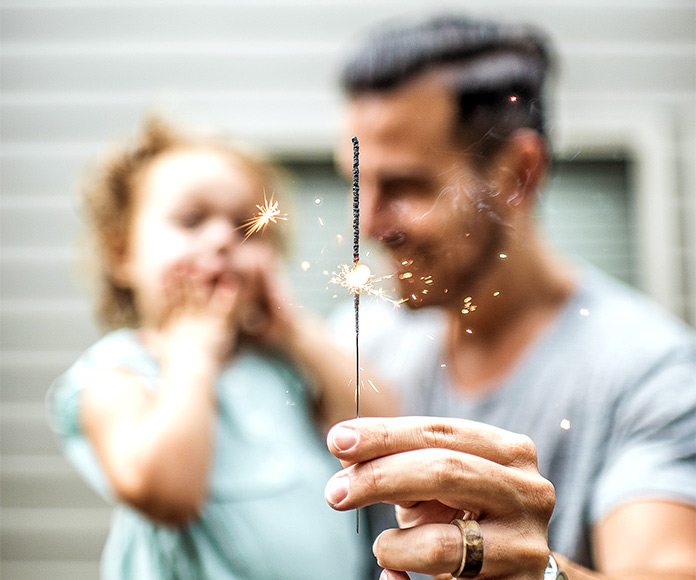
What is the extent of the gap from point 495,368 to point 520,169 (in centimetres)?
22

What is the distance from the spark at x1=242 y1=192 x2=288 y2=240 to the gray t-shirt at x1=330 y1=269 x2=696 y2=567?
12cm

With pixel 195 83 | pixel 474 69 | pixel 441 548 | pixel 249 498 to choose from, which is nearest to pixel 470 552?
pixel 441 548

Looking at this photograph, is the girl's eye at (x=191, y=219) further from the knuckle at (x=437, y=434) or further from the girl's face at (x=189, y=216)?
the knuckle at (x=437, y=434)

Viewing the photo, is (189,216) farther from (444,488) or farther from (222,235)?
(444,488)

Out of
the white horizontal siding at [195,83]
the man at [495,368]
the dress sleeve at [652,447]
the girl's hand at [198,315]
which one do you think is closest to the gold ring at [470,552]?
the man at [495,368]

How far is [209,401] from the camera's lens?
589 mm

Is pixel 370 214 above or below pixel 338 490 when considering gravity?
above

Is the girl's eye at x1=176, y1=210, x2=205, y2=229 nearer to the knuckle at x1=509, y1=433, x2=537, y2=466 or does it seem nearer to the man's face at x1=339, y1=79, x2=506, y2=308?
the man's face at x1=339, y1=79, x2=506, y2=308

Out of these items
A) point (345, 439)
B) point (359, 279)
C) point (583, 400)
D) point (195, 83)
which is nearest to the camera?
point (345, 439)

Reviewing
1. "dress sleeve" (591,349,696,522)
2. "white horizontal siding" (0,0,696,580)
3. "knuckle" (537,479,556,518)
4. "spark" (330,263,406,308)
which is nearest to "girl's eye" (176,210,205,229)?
"spark" (330,263,406,308)

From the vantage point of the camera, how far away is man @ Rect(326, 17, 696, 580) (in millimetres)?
346

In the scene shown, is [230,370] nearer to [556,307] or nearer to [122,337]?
[122,337]

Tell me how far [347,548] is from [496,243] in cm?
36

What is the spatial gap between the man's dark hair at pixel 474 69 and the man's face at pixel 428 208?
34 millimetres
